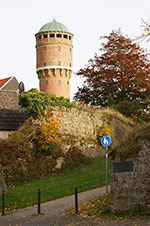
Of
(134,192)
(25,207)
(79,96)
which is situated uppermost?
(79,96)

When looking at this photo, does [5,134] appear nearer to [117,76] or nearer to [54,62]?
[117,76]

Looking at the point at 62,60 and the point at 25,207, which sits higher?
the point at 62,60

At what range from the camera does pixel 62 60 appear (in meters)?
64.8

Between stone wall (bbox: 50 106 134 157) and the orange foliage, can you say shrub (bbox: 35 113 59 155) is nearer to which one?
the orange foliage

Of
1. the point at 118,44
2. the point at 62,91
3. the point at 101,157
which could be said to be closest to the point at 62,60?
the point at 62,91

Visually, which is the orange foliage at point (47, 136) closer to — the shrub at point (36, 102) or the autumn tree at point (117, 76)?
the shrub at point (36, 102)

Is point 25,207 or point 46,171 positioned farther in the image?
point 46,171

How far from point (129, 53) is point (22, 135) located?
16.7 metres

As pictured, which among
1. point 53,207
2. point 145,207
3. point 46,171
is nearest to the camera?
point 145,207

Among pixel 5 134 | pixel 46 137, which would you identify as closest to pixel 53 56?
pixel 5 134

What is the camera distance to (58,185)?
62.7 ft

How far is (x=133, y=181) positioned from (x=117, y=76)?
75.4 feet

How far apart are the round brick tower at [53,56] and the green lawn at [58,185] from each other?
42422 millimetres

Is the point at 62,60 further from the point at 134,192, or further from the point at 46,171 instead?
the point at 134,192
